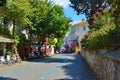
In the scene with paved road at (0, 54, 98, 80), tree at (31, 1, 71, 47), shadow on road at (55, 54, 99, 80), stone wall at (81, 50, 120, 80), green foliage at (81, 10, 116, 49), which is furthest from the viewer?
tree at (31, 1, 71, 47)

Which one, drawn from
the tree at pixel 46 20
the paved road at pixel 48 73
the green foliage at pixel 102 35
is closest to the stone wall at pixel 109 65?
the green foliage at pixel 102 35

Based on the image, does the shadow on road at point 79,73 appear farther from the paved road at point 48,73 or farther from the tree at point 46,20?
the tree at point 46,20

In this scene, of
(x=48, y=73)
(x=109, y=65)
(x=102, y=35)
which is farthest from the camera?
(x=48, y=73)

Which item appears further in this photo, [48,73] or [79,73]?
A: [79,73]

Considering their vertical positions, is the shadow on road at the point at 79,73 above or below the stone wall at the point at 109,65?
below

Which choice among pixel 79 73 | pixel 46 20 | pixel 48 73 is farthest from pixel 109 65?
pixel 46 20

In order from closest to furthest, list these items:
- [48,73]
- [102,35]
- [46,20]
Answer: [102,35] → [48,73] → [46,20]

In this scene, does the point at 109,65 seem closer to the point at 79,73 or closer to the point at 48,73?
the point at 79,73

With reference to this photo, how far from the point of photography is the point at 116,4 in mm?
10891

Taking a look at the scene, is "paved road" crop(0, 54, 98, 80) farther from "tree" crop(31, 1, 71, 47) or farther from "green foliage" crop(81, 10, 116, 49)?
"tree" crop(31, 1, 71, 47)

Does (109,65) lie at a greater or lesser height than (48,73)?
greater

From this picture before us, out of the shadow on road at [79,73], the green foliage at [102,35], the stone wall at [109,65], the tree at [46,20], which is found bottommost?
the shadow on road at [79,73]

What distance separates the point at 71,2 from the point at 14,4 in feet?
29.3

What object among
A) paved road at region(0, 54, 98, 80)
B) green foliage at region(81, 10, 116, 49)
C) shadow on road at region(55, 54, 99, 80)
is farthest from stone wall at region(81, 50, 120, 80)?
paved road at region(0, 54, 98, 80)
